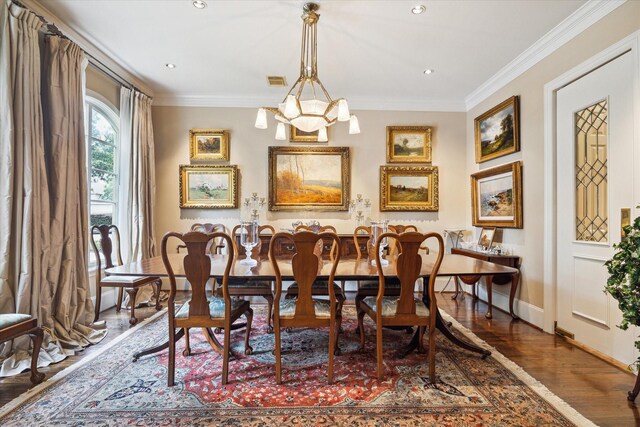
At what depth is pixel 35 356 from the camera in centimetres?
209

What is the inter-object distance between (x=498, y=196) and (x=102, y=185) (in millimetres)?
5136

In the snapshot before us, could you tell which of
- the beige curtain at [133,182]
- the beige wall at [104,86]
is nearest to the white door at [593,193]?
the beige curtain at [133,182]

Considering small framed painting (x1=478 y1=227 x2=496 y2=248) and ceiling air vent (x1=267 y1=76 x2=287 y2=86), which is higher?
ceiling air vent (x1=267 y1=76 x2=287 y2=86)

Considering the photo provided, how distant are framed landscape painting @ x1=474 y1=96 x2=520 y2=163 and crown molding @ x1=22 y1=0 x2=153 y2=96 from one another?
15.7ft

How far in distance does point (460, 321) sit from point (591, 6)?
10.4ft

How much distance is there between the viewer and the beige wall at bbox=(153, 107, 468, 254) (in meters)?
4.81

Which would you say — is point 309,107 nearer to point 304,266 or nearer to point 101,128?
point 304,266

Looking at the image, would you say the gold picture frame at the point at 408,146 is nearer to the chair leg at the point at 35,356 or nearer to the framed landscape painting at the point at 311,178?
the framed landscape painting at the point at 311,178

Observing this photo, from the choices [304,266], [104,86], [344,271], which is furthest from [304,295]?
[104,86]

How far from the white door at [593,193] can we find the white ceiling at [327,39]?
2.57 feet

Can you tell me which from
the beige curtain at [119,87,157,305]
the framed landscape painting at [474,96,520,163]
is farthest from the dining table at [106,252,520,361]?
the framed landscape painting at [474,96,520,163]

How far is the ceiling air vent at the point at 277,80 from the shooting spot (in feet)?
13.4

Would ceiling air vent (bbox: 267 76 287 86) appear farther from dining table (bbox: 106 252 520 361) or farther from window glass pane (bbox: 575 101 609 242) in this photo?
window glass pane (bbox: 575 101 609 242)

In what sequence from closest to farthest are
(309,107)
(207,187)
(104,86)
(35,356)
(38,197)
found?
(35,356)
(38,197)
(309,107)
(104,86)
(207,187)
